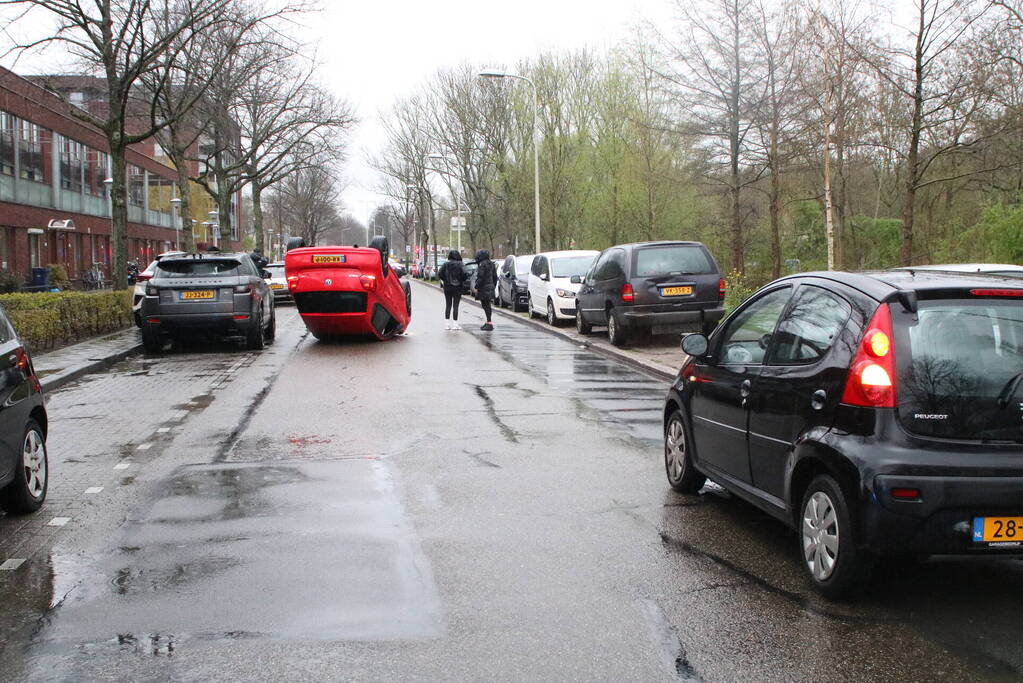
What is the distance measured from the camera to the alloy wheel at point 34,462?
639 centimetres

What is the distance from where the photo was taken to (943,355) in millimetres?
4453

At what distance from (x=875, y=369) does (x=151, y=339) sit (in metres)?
15.3

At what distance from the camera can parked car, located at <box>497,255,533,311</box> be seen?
30.0m

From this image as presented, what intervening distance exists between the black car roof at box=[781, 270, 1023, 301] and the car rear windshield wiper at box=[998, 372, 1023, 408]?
43cm

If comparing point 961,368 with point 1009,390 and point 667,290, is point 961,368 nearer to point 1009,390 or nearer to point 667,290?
point 1009,390

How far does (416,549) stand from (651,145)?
32.6 m

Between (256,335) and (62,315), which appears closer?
(256,335)

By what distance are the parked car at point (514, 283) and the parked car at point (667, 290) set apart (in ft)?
37.7

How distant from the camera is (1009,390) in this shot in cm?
441

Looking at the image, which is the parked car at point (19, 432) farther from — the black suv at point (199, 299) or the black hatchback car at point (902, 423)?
the black suv at point (199, 299)

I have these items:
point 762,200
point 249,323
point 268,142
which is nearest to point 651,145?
point 762,200

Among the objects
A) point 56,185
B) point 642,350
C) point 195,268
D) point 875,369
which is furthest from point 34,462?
point 56,185

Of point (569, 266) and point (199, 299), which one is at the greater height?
point (569, 266)

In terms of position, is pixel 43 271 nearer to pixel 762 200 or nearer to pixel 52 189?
pixel 52 189
